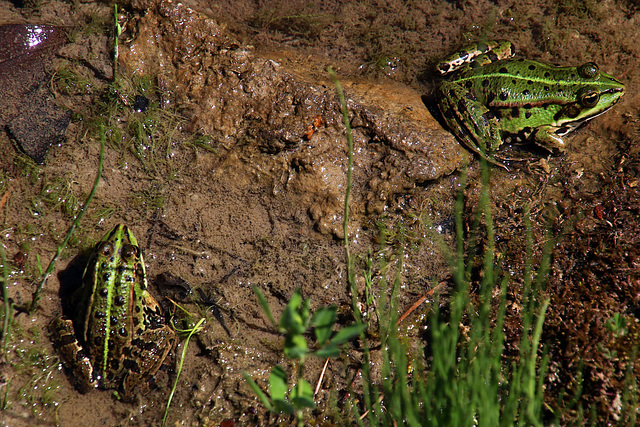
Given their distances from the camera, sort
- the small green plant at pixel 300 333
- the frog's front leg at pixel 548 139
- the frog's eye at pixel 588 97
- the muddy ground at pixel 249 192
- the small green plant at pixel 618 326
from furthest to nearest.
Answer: the frog's front leg at pixel 548 139
the frog's eye at pixel 588 97
the muddy ground at pixel 249 192
the small green plant at pixel 618 326
the small green plant at pixel 300 333

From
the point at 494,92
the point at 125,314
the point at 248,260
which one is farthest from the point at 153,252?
the point at 494,92

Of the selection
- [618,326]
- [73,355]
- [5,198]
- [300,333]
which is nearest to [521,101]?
[618,326]

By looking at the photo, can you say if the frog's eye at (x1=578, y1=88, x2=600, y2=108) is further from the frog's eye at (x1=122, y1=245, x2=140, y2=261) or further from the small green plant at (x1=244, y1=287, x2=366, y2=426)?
the frog's eye at (x1=122, y1=245, x2=140, y2=261)

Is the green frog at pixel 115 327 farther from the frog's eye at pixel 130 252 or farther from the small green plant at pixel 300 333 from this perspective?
the small green plant at pixel 300 333

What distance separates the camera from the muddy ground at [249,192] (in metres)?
3.45

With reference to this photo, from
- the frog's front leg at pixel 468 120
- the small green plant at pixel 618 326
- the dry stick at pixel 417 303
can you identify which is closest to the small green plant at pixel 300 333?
the dry stick at pixel 417 303

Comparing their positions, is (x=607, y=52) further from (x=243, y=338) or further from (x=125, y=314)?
(x=125, y=314)

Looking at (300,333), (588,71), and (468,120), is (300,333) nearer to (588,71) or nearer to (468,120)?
(468,120)

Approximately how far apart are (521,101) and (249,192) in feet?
9.90

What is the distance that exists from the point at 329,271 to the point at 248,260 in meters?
0.79

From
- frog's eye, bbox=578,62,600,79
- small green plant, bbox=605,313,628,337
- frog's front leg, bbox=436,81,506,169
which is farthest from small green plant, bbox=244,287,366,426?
frog's eye, bbox=578,62,600,79

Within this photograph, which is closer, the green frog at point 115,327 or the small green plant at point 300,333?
the small green plant at point 300,333

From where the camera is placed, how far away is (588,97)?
4.02 m

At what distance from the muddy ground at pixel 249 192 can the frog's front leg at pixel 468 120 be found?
137mm
